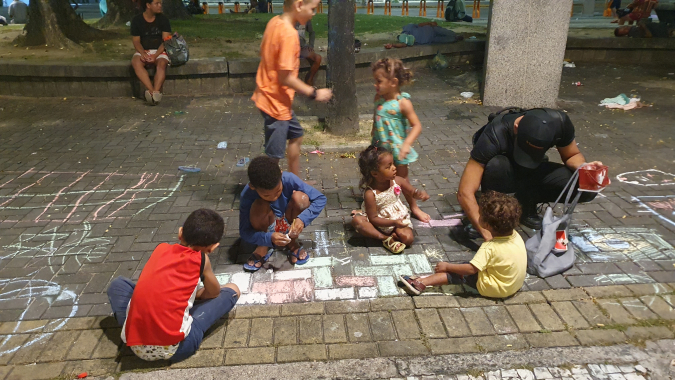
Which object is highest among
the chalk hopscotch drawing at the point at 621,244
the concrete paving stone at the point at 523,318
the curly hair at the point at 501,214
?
the curly hair at the point at 501,214

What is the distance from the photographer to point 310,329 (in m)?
2.89

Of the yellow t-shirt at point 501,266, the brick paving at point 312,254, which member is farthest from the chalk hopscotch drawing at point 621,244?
the yellow t-shirt at point 501,266

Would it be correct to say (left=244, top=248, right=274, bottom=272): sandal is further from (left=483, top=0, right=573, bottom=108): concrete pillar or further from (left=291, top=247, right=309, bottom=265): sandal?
(left=483, top=0, right=573, bottom=108): concrete pillar

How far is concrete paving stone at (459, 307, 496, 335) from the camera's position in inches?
113

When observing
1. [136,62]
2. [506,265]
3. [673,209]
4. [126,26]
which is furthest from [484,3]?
[506,265]

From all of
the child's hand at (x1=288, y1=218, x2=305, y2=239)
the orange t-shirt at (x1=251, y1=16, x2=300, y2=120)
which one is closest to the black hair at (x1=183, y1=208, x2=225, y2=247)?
the child's hand at (x1=288, y1=218, x2=305, y2=239)

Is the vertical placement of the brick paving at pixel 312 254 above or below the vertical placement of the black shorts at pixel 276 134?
below

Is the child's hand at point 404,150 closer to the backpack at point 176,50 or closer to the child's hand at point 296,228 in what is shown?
the child's hand at point 296,228

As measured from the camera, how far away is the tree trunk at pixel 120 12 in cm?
1299

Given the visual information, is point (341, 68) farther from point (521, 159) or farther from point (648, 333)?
point (648, 333)

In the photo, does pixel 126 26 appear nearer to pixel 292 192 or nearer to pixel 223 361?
pixel 292 192

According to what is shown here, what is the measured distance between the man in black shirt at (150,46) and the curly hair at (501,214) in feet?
20.0

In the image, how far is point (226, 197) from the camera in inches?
181

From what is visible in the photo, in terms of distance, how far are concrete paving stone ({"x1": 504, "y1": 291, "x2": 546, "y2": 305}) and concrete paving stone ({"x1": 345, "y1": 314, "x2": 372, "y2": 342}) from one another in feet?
3.03
